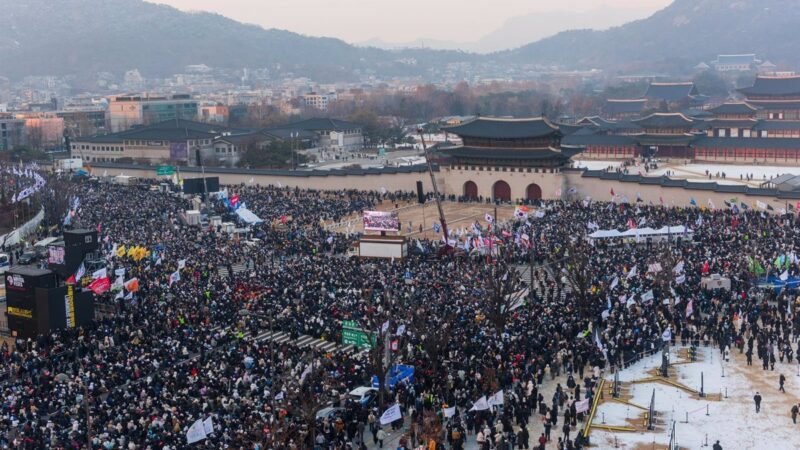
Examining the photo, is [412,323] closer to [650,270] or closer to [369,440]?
[369,440]

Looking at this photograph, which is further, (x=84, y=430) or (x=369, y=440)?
(x=369, y=440)

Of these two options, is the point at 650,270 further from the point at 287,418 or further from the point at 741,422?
the point at 287,418

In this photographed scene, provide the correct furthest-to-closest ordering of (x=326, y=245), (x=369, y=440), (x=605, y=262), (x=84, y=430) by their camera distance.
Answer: (x=326, y=245) < (x=605, y=262) < (x=369, y=440) < (x=84, y=430)

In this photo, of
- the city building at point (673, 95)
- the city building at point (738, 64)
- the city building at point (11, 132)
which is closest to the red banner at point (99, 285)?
the city building at point (11, 132)

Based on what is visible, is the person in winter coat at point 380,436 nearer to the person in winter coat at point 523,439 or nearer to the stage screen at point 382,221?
the person in winter coat at point 523,439

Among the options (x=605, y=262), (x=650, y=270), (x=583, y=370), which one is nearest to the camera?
(x=583, y=370)

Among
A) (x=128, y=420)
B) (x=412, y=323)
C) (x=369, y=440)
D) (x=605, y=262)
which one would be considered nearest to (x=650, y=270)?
(x=605, y=262)
